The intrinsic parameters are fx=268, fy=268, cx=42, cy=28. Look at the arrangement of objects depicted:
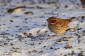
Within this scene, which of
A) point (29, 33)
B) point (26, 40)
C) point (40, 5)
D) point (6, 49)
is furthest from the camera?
point (40, 5)

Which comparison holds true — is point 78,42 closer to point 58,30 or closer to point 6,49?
point 58,30

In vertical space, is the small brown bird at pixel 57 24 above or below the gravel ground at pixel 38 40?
above

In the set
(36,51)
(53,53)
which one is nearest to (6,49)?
(36,51)

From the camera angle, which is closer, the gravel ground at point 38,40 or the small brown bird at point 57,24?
the gravel ground at point 38,40

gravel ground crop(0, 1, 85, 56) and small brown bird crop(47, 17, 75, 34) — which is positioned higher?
small brown bird crop(47, 17, 75, 34)

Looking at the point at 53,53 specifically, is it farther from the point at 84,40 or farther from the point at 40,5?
the point at 40,5

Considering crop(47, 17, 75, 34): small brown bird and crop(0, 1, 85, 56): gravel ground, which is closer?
crop(0, 1, 85, 56): gravel ground

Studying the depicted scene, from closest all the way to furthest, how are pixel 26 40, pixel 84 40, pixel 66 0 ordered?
1. pixel 84 40
2. pixel 26 40
3. pixel 66 0

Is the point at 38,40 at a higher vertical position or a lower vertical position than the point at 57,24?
lower

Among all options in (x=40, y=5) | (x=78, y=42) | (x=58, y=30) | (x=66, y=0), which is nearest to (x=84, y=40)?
(x=78, y=42)

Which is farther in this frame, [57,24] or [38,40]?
[38,40]

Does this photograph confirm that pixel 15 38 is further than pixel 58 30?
Yes
